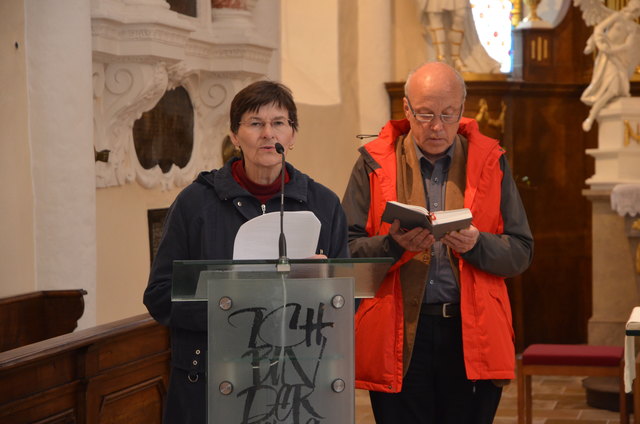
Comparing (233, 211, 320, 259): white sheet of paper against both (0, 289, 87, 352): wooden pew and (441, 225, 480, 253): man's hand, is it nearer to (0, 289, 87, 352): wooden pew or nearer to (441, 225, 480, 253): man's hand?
(441, 225, 480, 253): man's hand

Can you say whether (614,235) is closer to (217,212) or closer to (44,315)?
(44,315)

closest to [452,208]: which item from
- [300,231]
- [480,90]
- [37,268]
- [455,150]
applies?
[455,150]

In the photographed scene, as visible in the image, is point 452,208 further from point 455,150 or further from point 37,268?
point 37,268

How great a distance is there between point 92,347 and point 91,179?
1758 millimetres

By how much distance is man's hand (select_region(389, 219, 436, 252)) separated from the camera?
11.4 ft

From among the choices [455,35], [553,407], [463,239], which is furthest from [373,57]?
→ [463,239]

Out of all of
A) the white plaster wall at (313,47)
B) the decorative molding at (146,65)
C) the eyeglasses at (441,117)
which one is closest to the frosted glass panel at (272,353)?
the eyeglasses at (441,117)

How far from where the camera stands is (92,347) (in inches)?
173

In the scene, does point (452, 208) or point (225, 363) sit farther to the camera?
point (452, 208)

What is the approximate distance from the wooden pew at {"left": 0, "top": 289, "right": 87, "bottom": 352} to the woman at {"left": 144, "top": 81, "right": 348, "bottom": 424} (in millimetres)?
2580

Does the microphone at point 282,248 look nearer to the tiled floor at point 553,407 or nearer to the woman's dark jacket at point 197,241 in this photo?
the woman's dark jacket at point 197,241

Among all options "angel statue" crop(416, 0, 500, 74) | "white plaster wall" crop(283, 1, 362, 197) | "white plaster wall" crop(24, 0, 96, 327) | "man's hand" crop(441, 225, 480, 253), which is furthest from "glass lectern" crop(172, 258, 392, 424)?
"angel statue" crop(416, 0, 500, 74)

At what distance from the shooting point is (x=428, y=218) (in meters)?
3.41

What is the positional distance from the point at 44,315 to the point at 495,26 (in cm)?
791
